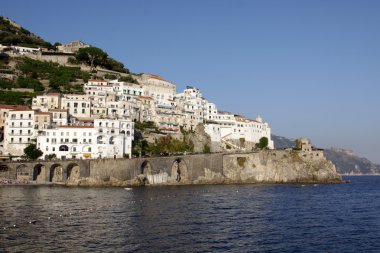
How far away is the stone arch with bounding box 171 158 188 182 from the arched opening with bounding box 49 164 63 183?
20523 millimetres

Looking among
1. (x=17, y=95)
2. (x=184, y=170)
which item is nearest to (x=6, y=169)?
(x=17, y=95)

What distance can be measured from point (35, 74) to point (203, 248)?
296 feet

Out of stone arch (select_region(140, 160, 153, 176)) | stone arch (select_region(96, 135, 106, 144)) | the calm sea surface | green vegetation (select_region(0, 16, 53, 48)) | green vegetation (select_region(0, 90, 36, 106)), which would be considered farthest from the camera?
green vegetation (select_region(0, 16, 53, 48))

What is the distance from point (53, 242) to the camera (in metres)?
28.4

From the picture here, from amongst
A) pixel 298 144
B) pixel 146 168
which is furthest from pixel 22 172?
pixel 298 144

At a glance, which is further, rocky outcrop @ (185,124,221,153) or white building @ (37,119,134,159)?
rocky outcrop @ (185,124,221,153)

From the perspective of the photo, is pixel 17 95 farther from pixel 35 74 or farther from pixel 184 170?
pixel 184 170

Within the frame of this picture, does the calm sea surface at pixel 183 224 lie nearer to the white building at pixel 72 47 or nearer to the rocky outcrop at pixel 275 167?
the rocky outcrop at pixel 275 167

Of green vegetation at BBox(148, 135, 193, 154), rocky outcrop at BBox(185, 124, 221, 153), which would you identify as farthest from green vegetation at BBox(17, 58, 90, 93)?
rocky outcrop at BBox(185, 124, 221, 153)

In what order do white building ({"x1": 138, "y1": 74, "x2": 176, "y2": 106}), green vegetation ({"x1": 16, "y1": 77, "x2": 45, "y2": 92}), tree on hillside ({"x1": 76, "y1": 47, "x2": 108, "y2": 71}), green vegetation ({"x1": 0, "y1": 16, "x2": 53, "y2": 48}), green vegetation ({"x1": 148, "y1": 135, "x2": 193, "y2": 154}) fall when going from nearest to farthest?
green vegetation ({"x1": 148, "y1": 135, "x2": 193, "y2": 154}) < green vegetation ({"x1": 16, "y1": 77, "x2": 45, "y2": 92}) < white building ({"x1": 138, "y1": 74, "x2": 176, "y2": 106}) < tree on hillside ({"x1": 76, "y1": 47, "x2": 108, "y2": 71}) < green vegetation ({"x1": 0, "y1": 16, "x2": 53, "y2": 48})

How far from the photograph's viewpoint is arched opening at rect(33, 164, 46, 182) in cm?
7581

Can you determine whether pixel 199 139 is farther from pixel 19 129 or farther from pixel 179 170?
pixel 19 129

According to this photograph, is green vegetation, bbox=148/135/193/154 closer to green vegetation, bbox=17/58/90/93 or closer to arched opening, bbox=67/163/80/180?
arched opening, bbox=67/163/80/180

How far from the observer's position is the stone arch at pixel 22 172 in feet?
246
